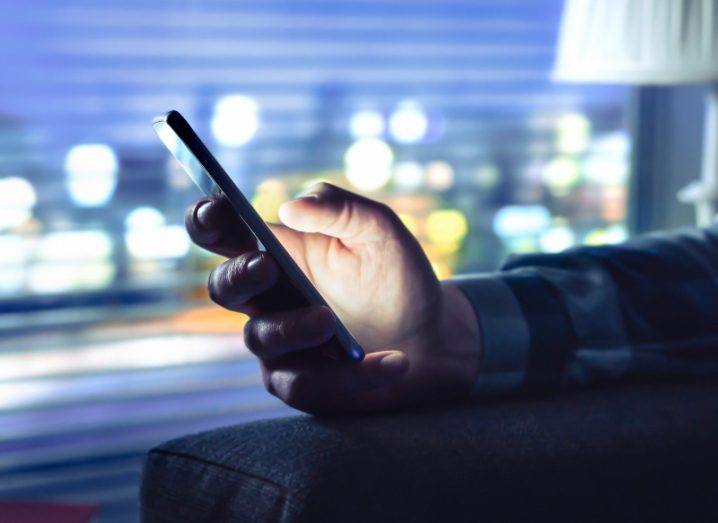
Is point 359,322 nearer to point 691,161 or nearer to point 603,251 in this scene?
point 603,251

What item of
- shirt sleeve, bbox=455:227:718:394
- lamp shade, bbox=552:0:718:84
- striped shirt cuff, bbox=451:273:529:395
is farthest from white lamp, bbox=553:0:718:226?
striped shirt cuff, bbox=451:273:529:395

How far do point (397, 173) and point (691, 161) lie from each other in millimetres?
693

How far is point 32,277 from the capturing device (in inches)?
68.8

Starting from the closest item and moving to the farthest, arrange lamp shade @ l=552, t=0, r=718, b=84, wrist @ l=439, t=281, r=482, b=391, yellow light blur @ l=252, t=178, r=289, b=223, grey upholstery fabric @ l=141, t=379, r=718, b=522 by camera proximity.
Answer: 1. grey upholstery fabric @ l=141, t=379, r=718, b=522
2. wrist @ l=439, t=281, r=482, b=391
3. lamp shade @ l=552, t=0, r=718, b=84
4. yellow light blur @ l=252, t=178, r=289, b=223

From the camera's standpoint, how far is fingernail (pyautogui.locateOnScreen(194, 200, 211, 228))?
27.9 inches

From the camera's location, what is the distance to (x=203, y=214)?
2.33 ft

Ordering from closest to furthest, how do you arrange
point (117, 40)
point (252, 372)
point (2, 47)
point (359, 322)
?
1. point (359, 322)
2. point (2, 47)
3. point (117, 40)
4. point (252, 372)

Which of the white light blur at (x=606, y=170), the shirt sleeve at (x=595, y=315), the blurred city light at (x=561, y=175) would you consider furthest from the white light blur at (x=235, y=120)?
the shirt sleeve at (x=595, y=315)

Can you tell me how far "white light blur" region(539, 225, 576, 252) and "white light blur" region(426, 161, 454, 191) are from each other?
27cm

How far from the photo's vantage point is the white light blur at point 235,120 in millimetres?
1869

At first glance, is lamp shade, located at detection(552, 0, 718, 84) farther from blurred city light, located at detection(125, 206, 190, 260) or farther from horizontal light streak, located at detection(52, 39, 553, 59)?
blurred city light, located at detection(125, 206, 190, 260)

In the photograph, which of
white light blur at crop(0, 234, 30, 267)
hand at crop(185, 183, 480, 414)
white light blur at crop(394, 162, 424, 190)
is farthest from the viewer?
white light blur at crop(394, 162, 424, 190)

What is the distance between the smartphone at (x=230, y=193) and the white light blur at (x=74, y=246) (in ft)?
3.76

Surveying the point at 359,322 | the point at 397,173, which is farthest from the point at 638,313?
the point at 397,173
